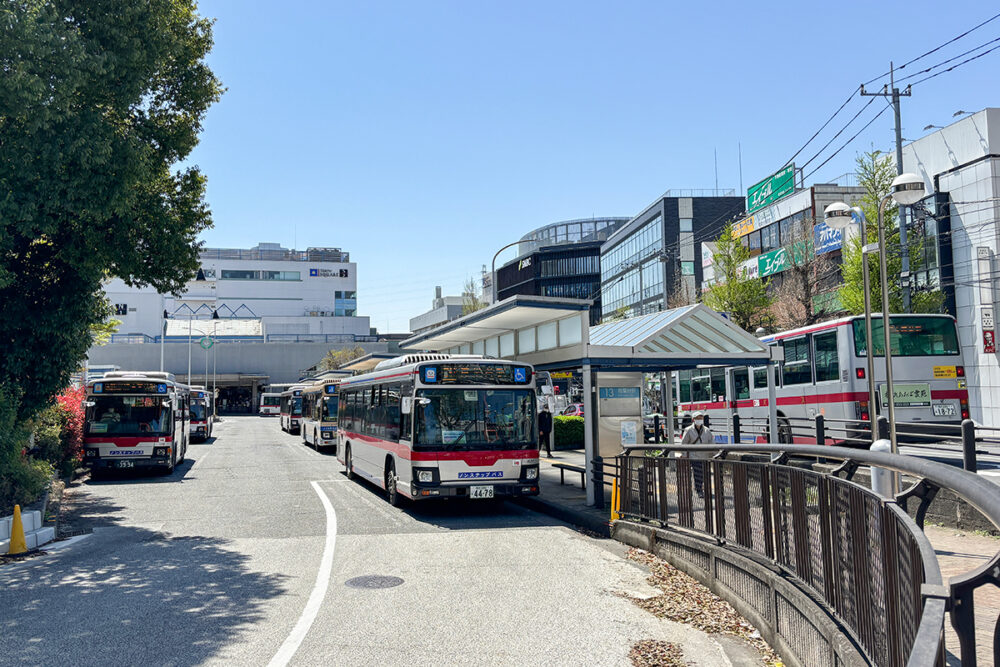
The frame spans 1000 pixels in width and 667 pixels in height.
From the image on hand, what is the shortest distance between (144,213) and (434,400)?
22.4 ft

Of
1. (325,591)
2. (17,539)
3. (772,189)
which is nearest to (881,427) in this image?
(325,591)

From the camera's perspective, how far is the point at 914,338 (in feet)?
66.5

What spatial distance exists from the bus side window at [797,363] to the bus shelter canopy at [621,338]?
6.76m

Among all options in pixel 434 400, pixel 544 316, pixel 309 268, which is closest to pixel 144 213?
pixel 434 400

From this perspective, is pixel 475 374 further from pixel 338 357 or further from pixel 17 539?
pixel 338 357

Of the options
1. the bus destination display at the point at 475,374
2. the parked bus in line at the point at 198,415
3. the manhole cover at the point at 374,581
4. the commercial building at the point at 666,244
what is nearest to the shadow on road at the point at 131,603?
the manhole cover at the point at 374,581

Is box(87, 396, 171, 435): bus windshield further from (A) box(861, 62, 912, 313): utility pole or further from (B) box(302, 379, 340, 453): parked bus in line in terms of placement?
(A) box(861, 62, 912, 313): utility pole

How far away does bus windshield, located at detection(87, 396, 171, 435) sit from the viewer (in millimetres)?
20875

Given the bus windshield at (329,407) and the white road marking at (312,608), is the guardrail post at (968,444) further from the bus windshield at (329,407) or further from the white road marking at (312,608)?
the bus windshield at (329,407)

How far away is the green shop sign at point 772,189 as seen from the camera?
47906 millimetres

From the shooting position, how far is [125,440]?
2092cm

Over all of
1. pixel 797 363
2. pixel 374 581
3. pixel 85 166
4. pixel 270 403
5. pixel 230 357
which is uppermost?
pixel 230 357

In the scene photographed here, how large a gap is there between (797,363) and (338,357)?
72.2 metres

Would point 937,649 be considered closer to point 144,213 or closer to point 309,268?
point 144,213
